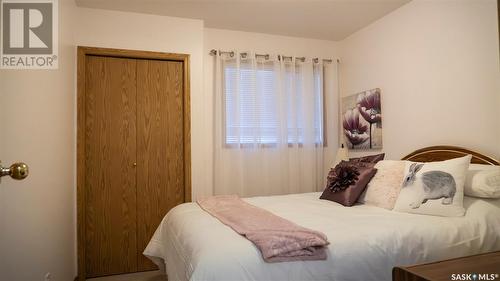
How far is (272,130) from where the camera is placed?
3389 millimetres

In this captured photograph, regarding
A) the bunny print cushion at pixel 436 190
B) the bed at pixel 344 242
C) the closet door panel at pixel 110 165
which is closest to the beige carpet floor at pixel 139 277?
the closet door panel at pixel 110 165

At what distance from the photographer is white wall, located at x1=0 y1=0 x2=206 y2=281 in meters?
1.40

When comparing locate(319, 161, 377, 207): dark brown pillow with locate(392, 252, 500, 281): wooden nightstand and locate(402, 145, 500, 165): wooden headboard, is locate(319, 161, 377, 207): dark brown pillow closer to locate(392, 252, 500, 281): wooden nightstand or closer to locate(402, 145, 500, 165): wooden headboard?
locate(402, 145, 500, 165): wooden headboard

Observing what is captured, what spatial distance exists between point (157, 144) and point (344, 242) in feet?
6.92

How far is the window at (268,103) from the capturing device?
3.26 meters

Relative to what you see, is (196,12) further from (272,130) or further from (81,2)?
(272,130)

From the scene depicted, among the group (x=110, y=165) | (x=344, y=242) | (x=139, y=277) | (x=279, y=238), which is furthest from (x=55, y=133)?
(x=344, y=242)

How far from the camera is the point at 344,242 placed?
4.74ft

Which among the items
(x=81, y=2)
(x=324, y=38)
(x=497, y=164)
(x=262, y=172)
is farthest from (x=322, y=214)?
(x=81, y=2)

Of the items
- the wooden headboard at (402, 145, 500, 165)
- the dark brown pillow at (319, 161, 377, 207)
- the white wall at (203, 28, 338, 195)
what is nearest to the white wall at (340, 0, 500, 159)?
the wooden headboard at (402, 145, 500, 165)

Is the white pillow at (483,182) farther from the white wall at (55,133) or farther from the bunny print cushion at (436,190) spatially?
the white wall at (55,133)

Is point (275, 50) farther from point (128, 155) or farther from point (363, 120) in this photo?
point (128, 155)

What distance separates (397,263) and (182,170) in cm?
213

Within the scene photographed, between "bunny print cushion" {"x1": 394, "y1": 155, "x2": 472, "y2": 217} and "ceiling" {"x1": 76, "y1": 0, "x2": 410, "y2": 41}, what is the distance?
166cm
